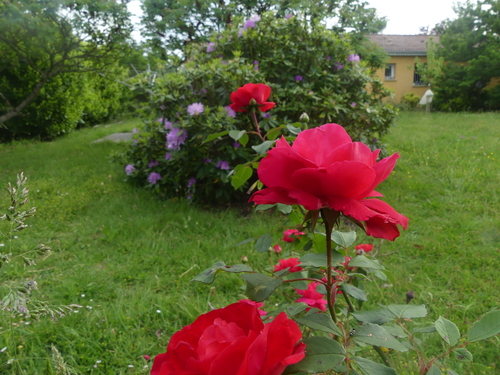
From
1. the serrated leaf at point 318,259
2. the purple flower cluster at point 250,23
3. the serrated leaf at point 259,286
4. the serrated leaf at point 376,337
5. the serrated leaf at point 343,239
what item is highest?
the purple flower cluster at point 250,23

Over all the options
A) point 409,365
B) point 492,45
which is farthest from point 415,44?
point 409,365

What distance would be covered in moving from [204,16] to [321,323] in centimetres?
929

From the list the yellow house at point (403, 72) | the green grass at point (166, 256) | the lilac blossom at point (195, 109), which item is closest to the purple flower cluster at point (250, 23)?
the lilac blossom at point (195, 109)

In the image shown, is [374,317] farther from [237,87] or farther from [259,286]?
[237,87]

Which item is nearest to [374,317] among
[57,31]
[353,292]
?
[353,292]

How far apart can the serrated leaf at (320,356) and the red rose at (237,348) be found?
4 centimetres

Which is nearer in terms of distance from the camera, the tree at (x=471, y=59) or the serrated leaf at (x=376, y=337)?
the serrated leaf at (x=376, y=337)

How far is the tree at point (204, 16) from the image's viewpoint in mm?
8336

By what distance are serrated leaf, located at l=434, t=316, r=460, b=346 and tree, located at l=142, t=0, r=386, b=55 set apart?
7.98 meters

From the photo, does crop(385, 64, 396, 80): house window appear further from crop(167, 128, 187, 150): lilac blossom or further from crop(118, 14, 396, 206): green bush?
crop(167, 128, 187, 150): lilac blossom

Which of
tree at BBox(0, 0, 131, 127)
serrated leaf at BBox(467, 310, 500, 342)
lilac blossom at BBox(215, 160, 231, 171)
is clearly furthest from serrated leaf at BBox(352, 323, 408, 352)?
tree at BBox(0, 0, 131, 127)

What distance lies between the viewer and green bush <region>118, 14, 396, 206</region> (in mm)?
3279

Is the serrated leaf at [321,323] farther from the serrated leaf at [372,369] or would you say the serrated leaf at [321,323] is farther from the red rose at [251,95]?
the red rose at [251,95]

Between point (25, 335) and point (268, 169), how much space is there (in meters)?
1.84
